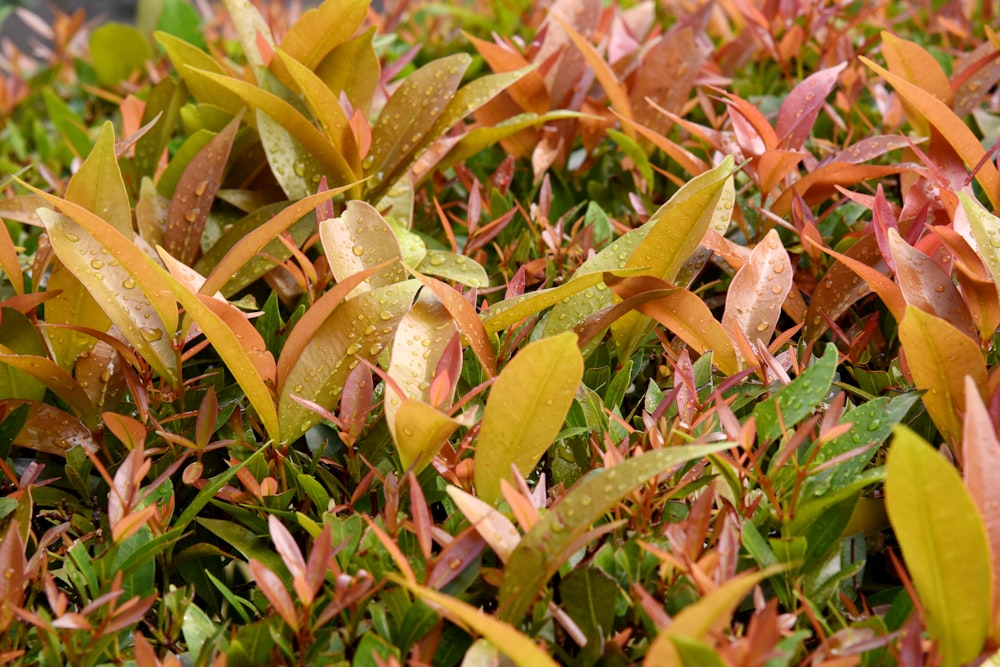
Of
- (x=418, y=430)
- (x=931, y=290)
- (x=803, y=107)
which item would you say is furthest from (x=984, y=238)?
(x=418, y=430)

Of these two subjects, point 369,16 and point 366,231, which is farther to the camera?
point 369,16

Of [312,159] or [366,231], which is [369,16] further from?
[366,231]

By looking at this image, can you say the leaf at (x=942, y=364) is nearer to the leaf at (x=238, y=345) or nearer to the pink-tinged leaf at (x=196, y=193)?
the leaf at (x=238, y=345)

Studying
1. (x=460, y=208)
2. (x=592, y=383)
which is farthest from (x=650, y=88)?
(x=592, y=383)

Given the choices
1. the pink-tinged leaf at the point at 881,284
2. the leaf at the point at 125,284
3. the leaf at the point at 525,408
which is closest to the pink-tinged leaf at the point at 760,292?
the pink-tinged leaf at the point at 881,284

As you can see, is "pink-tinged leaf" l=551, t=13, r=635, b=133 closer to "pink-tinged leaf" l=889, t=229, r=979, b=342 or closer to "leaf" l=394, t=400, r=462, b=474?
"pink-tinged leaf" l=889, t=229, r=979, b=342
